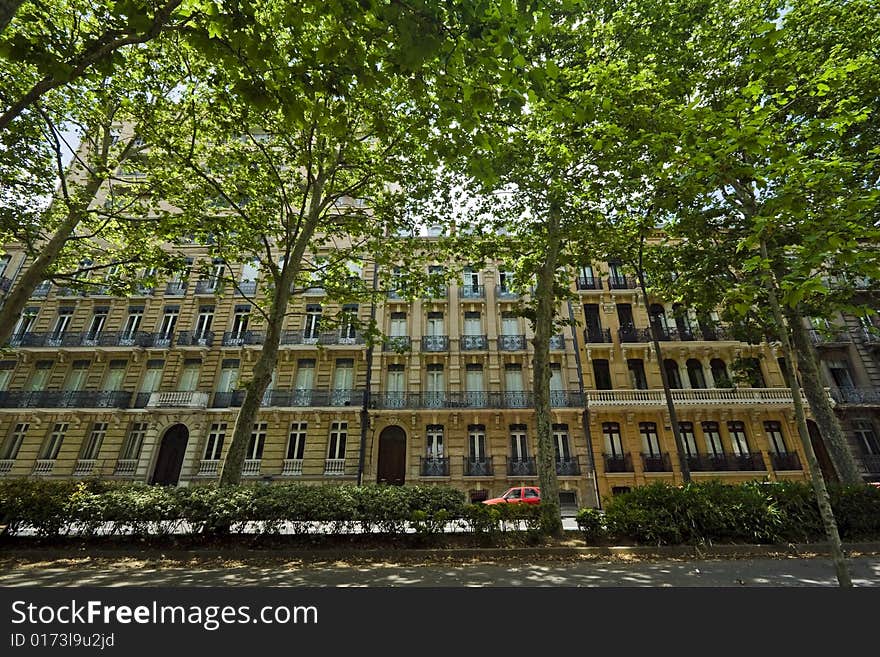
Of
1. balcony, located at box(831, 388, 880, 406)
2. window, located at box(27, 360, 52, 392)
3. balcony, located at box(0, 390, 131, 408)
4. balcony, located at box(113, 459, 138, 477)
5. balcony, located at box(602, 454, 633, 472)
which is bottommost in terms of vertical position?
balcony, located at box(113, 459, 138, 477)

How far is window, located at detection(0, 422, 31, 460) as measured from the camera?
19859mm

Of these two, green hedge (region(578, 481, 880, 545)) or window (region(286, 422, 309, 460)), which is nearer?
green hedge (region(578, 481, 880, 545))

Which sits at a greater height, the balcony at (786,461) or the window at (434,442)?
the window at (434,442)

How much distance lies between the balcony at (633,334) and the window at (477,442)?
9215mm

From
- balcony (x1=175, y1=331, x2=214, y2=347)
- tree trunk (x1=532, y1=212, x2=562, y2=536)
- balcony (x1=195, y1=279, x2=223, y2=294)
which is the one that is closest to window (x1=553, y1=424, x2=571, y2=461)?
tree trunk (x1=532, y1=212, x2=562, y2=536)

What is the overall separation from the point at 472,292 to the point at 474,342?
10.7 ft

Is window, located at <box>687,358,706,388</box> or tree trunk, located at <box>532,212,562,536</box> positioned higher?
window, located at <box>687,358,706,388</box>

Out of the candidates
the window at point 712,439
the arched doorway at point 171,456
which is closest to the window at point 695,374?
the window at point 712,439

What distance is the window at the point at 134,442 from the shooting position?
1994 cm

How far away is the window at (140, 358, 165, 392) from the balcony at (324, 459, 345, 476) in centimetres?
1048

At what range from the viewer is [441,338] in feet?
72.6

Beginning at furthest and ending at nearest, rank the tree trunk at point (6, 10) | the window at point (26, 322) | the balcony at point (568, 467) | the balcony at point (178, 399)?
the window at point (26, 322) → the balcony at point (178, 399) → the balcony at point (568, 467) → the tree trunk at point (6, 10)

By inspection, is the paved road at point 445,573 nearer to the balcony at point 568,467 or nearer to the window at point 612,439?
the balcony at point 568,467

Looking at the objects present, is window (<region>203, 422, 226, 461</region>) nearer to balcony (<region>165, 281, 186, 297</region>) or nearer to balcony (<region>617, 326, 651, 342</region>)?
balcony (<region>165, 281, 186, 297</region>)
